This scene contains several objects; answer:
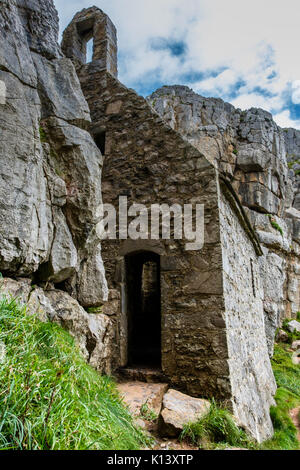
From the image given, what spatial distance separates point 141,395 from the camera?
420 centimetres

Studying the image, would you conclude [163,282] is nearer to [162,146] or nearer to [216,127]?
[162,146]

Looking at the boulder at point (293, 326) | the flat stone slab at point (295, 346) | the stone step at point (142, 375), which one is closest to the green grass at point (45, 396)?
the stone step at point (142, 375)

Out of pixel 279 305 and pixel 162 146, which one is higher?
pixel 162 146

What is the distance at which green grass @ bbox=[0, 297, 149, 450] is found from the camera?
1.46 meters

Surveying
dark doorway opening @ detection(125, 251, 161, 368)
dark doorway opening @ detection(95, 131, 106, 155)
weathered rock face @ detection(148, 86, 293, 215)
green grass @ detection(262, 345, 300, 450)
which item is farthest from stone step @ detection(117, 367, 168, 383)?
weathered rock face @ detection(148, 86, 293, 215)

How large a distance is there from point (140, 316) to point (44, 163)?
5090 millimetres

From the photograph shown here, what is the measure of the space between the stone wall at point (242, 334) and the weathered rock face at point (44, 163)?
7.89 feet

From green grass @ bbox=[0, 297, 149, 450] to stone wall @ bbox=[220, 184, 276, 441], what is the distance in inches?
106

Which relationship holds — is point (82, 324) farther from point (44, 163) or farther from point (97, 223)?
point (44, 163)

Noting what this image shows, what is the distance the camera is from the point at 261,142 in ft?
51.2

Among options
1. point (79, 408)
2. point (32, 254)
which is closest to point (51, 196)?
point (32, 254)
